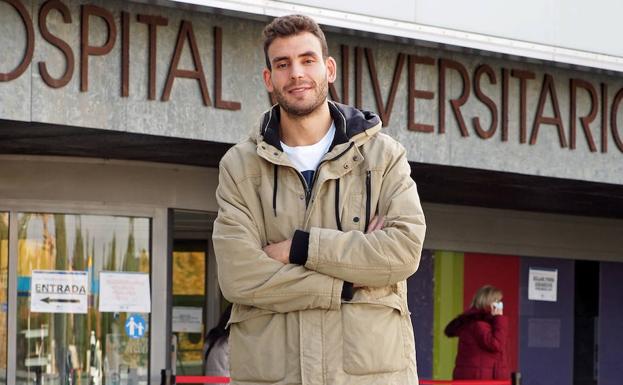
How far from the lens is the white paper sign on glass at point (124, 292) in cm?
1152

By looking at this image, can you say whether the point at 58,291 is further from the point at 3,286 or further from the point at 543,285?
the point at 543,285

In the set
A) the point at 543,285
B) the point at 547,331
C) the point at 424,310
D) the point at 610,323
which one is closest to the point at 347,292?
the point at 424,310

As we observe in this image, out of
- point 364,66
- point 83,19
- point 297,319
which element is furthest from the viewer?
point 364,66

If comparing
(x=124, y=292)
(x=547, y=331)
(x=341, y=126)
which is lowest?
(x=547, y=331)

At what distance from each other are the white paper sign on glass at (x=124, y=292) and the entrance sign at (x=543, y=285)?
5.67 meters

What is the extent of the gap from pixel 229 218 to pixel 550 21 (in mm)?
7414

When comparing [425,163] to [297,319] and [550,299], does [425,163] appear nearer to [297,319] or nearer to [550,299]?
[550,299]

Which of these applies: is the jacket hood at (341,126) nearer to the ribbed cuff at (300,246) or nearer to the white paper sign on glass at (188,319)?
the ribbed cuff at (300,246)

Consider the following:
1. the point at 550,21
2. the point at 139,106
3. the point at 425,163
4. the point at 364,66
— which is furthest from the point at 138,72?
the point at 550,21

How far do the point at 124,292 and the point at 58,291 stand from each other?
1.81ft

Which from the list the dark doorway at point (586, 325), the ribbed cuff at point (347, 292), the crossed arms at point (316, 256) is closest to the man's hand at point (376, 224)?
the crossed arms at point (316, 256)

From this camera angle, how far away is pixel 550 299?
632 inches

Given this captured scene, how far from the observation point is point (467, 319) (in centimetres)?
1291

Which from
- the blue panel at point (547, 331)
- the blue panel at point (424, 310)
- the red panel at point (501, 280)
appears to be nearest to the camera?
the blue panel at point (424, 310)
